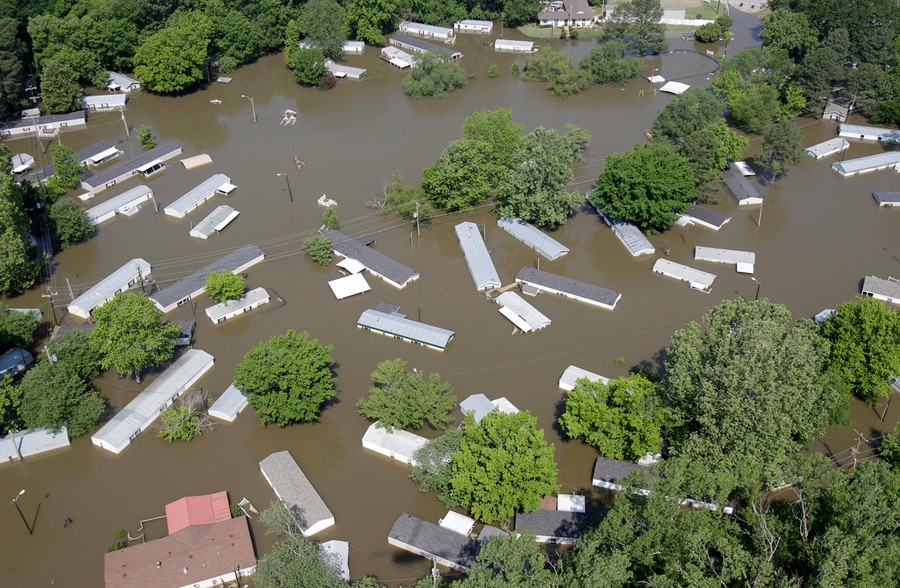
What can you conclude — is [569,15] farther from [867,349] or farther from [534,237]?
[867,349]

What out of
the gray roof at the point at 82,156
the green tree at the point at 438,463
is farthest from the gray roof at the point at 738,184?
the gray roof at the point at 82,156

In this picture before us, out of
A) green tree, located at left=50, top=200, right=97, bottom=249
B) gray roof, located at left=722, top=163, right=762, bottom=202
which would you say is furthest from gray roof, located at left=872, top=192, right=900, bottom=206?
green tree, located at left=50, top=200, right=97, bottom=249

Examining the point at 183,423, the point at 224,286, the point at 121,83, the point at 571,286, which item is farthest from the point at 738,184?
the point at 121,83

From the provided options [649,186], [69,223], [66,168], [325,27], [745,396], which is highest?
[325,27]

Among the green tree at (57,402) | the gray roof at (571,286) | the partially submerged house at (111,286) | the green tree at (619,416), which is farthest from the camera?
the gray roof at (571,286)

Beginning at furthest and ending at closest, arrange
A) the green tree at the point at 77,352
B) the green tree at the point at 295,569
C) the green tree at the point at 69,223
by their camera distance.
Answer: the green tree at the point at 69,223 → the green tree at the point at 77,352 → the green tree at the point at 295,569

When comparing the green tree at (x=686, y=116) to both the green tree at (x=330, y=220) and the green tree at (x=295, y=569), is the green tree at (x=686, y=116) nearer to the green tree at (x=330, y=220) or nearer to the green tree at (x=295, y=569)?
the green tree at (x=330, y=220)
